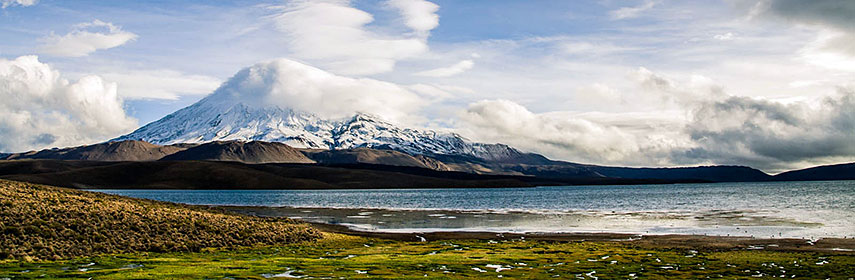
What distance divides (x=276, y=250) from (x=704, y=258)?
25350 millimetres

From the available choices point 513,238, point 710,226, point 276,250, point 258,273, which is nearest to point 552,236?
point 513,238

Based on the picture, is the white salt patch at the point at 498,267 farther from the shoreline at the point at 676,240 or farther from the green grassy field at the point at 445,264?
the shoreline at the point at 676,240

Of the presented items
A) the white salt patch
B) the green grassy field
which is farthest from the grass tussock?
the white salt patch

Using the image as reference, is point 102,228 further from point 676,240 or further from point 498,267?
point 676,240

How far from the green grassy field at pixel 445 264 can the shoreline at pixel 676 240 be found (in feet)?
13.9

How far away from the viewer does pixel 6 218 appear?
36.7m

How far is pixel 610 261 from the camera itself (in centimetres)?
3384

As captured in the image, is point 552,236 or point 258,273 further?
point 552,236

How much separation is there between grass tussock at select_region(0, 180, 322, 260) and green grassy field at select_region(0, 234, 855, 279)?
2244 mm

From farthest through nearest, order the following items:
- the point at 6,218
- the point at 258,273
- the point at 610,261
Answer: the point at 6,218 → the point at 610,261 → the point at 258,273

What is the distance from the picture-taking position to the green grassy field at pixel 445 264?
90.0 feet

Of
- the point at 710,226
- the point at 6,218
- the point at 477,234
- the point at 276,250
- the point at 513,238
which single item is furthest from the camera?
the point at 710,226

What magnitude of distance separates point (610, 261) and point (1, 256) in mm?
31215

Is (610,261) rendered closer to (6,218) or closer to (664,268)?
(664,268)
